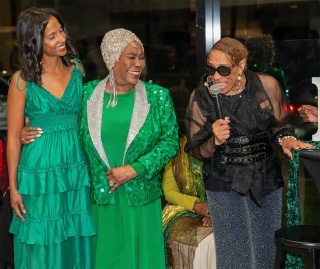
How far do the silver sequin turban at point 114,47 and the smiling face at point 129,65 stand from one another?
2 centimetres

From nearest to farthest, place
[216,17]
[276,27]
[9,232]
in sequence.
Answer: [9,232], [216,17], [276,27]

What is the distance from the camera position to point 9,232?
425cm

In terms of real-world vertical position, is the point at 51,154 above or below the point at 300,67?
below

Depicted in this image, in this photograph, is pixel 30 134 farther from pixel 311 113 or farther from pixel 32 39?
pixel 311 113

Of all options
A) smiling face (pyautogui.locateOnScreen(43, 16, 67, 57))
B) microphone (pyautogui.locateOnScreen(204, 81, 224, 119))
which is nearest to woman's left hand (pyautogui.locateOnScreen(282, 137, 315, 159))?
microphone (pyautogui.locateOnScreen(204, 81, 224, 119))

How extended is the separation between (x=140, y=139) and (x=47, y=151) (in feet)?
1.64

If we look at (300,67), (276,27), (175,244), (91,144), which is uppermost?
(276,27)

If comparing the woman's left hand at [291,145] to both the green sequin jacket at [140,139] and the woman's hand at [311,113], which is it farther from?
the green sequin jacket at [140,139]

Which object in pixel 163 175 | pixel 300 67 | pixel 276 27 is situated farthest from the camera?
pixel 276 27

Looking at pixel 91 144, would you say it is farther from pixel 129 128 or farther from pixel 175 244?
pixel 175 244

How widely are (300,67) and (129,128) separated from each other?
82.0 inches

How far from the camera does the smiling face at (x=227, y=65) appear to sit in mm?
3625

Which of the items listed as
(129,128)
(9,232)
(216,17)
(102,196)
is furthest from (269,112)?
(9,232)

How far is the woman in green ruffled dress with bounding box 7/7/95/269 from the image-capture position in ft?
12.7
